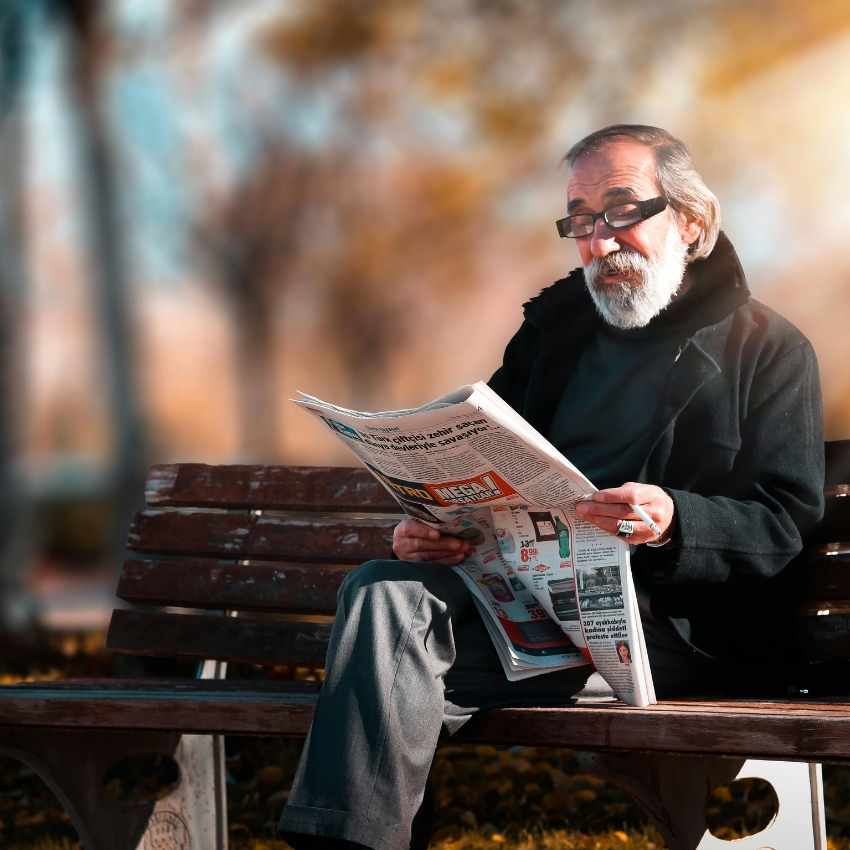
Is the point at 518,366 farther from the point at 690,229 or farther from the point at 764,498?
the point at 764,498

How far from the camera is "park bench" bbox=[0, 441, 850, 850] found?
1.79 m

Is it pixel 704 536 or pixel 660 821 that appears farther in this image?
pixel 660 821

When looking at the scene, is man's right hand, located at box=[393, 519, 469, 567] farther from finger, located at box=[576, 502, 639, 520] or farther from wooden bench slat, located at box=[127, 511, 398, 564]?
wooden bench slat, located at box=[127, 511, 398, 564]

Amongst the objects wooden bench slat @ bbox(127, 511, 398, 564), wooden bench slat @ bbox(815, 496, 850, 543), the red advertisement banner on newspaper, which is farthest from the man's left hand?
wooden bench slat @ bbox(127, 511, 398, 564)

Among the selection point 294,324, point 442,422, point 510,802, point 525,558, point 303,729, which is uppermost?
point 294,324

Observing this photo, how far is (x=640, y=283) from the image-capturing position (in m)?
2.27

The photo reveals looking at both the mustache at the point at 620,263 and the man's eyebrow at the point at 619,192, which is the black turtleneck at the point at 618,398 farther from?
the man's eyebrow at the point at 619,192

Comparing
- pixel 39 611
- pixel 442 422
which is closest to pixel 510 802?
pixel 442 422

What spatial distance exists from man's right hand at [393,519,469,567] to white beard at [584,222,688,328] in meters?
0.64

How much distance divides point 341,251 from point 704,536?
4.77 meters

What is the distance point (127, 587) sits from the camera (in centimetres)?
304

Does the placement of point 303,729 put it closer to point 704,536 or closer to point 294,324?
point 704,536

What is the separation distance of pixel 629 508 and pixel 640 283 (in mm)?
702

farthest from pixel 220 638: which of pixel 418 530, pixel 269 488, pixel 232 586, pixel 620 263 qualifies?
pixel 620 263
